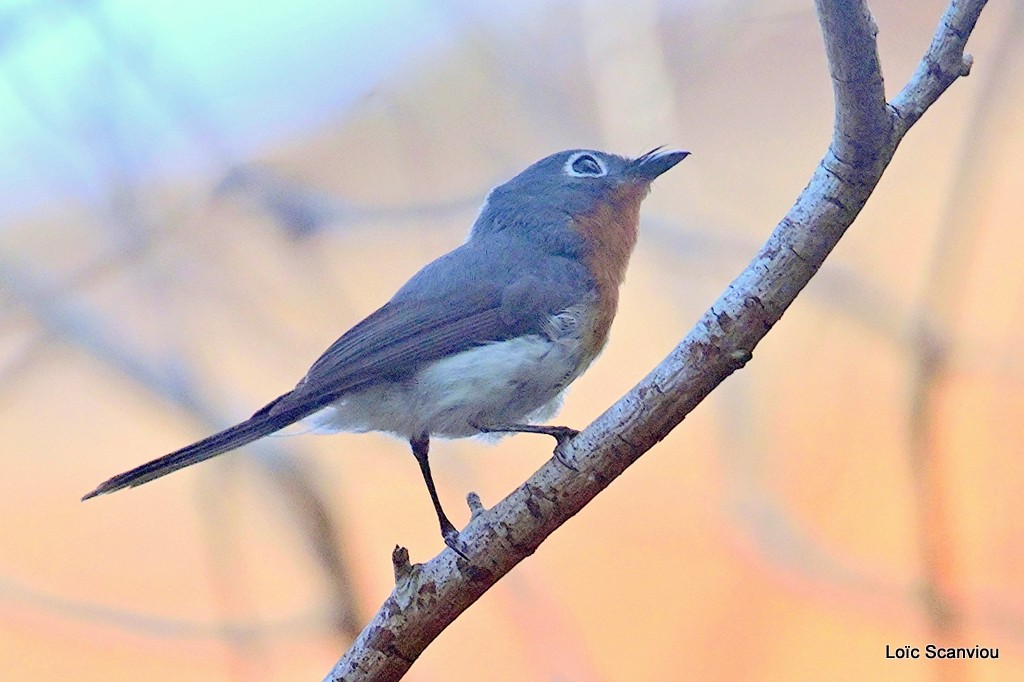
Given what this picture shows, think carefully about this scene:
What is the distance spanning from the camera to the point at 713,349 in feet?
3.21

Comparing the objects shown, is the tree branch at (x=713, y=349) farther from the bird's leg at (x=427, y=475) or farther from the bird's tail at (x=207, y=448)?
the bird's tail at (x=207, y=448)

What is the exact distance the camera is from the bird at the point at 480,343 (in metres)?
1.25

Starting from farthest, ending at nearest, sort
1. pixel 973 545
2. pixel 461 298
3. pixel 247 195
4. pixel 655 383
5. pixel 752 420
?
pixel 247 195, pixel 752 420, pixel 973 545, pixel 461 298, pixel 655 383

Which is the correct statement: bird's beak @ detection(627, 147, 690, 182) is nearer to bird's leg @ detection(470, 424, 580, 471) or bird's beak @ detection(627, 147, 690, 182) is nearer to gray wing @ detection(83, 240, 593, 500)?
gray wing @ detection(83, 240, 593, 500)

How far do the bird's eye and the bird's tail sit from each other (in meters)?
0.59

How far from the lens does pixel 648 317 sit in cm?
202

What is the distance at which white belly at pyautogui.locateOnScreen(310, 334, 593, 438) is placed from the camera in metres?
1.25

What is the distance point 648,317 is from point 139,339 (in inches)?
45.9

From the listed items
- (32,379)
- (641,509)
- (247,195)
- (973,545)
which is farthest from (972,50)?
(32,379)

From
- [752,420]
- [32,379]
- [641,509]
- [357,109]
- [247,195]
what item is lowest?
[641,509]

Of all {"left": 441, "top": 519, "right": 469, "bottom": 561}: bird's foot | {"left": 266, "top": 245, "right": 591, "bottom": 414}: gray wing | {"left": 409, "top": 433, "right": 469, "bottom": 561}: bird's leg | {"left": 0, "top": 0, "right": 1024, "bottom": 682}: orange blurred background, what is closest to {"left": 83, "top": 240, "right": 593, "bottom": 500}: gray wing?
{"left": 266, "top": 245, "right": 591, "bottom": 414}: gray wing

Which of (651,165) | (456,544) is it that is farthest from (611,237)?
(456,544)

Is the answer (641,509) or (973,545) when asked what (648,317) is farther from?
(973,545)

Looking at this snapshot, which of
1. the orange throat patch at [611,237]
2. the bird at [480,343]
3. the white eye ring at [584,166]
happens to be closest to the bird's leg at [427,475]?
the bird at [480,343]
